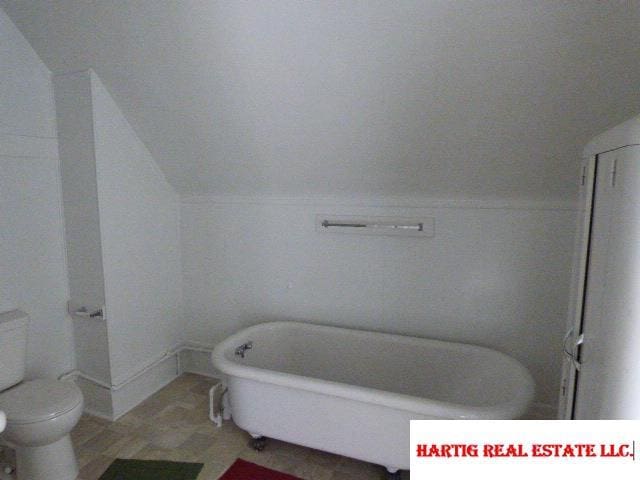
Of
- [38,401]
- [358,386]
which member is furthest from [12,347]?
[358,386]

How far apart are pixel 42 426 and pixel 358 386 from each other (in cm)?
144

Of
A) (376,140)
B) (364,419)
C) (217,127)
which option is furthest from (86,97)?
(364,419)

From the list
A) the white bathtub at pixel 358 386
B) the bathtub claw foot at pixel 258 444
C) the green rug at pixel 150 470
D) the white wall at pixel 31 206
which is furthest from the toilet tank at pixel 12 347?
the bathtub claw foot at pixel 258 444

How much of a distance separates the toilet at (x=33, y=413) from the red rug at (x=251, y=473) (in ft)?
2.55

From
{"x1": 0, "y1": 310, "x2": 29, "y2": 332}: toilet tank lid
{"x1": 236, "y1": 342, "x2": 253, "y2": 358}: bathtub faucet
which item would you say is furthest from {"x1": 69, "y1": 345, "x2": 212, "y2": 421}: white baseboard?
{"x1": 236, "y1": 342, "x2": 253, "y2": 358}: bathtub faucet

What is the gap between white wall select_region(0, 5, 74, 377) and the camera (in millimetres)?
2092

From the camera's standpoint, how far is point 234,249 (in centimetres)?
283

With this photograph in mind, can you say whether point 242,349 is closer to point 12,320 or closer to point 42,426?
point 42,426

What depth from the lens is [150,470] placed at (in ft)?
6.53

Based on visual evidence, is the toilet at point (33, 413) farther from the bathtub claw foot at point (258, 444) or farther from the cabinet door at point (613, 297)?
the cabinet door at point (613, 297)

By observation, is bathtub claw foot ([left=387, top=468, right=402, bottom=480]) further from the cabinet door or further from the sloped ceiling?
the sloped ceiling

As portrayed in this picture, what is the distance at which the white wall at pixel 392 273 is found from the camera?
2121mm

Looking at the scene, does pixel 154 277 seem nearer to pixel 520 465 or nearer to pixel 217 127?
pixel 217 127

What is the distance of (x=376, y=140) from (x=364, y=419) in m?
1.39
